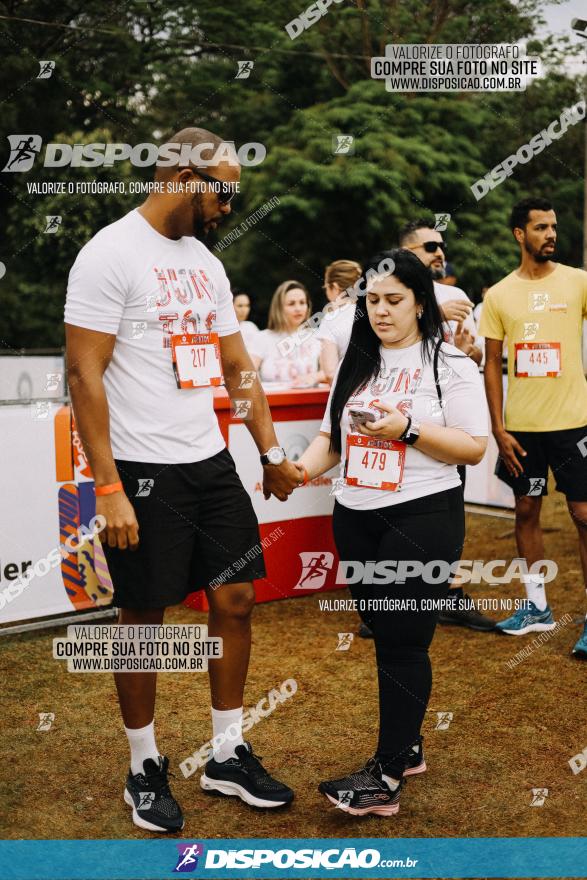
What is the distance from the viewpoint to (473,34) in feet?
69.7

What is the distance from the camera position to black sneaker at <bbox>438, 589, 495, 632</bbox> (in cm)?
546

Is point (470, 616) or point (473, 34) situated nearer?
point (470, 616)

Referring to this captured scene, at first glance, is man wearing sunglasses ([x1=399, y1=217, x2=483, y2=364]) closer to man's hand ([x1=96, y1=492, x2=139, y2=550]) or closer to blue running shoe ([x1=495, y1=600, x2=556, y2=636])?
blue running shoe ([x1=495, y1=600, x2=556, y2=636])

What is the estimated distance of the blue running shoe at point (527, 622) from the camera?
17.6ft

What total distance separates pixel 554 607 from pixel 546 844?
298cm

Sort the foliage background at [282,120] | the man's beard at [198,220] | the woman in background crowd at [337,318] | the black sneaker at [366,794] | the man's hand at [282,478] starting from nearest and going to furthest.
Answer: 1. the man's beard at [198,220]
2. the black sneaker at [366,794]
3. the man's hand at [282,478]
4. the woman in background crowd at [337,318]
5. the foliage background at [282,120]

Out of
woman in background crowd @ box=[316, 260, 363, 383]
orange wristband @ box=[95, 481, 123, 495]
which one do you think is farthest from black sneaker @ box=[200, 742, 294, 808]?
woman in background crowd @ box=[316, 260, 363, 383]

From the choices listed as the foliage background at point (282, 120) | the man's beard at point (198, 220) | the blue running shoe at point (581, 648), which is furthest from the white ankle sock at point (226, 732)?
the foliage background at point (282, 120)

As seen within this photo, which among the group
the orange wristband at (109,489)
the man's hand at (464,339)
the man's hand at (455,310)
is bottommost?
the orange wristband at (109,489)

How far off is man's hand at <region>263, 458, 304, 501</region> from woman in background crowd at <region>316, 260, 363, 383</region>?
1.75 metres

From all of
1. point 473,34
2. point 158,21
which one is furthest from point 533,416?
point 158,21

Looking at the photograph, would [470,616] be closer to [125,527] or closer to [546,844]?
[546,844]

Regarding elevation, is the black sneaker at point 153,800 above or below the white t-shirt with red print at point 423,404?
below

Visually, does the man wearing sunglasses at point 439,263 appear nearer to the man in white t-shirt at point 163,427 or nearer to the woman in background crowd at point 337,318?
the woman in background crowd at point 337,318
